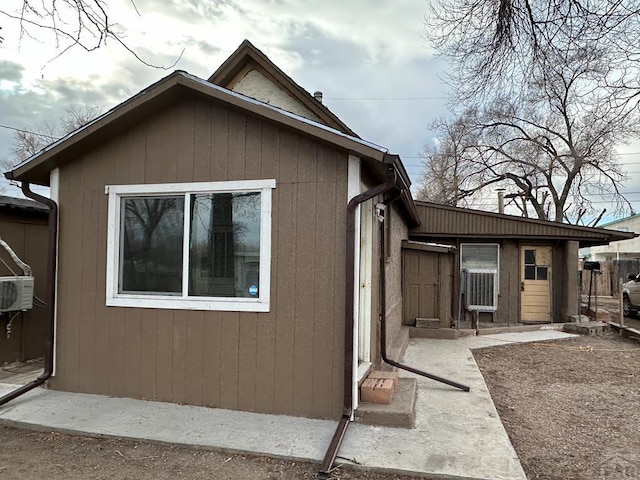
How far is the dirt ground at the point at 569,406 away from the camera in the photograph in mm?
3393

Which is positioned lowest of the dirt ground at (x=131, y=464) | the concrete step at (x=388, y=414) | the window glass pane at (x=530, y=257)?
the dirt ground at (x=131, y=464)

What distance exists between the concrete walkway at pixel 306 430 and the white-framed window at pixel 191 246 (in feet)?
3.26

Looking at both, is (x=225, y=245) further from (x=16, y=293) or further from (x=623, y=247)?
(x=623, y=247)

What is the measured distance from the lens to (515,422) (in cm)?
425

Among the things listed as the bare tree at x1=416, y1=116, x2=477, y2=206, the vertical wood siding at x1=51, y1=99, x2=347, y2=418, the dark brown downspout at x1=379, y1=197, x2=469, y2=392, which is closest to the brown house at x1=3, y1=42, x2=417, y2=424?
the vertical wood siding at x1=51, y1=99, x2=347, y2=418

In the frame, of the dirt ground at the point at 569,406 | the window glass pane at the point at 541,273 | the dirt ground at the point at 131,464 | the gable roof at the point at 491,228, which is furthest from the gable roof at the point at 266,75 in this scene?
the window glass pane at the point at 541,273

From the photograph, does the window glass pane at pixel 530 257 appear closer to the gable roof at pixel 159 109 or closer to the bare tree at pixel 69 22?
the gable roof at pixel 159 109

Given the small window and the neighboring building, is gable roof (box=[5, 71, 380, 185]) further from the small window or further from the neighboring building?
the neighboring building

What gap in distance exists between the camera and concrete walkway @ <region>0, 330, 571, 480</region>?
10.4 feet

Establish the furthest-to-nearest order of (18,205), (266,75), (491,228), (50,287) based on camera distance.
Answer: (491,228) → (266,75) → (18,205) → (50,287)

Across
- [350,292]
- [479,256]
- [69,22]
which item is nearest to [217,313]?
[350,292]

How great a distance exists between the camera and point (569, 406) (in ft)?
15.6

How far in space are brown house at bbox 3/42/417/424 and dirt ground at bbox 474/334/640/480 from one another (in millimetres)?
1597

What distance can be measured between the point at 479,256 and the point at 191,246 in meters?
8.49
